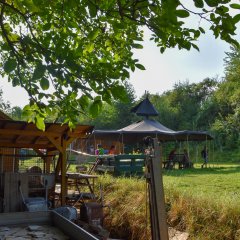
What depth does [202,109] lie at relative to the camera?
1567 inches

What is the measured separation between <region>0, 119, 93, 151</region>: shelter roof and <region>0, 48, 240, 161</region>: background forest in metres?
19.4

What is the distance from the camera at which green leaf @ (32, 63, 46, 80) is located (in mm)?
2049

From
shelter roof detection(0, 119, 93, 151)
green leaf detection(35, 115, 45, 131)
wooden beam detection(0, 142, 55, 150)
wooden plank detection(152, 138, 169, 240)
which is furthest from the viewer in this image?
wooden beam detection(0, 142, 55, 150)

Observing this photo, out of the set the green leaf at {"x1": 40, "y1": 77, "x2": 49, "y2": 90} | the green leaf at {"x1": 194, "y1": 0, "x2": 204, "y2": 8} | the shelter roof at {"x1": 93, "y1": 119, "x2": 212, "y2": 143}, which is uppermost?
the shelter roof at {"x1": 93, "y1": 119, "x2": 212, "y2": 143}

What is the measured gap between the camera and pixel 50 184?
25.8ft

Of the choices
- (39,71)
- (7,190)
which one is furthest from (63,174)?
(39,71)

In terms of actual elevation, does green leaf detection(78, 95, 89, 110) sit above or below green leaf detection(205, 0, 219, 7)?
below

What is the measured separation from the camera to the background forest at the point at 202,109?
106ft

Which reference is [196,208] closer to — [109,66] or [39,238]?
[39,238]

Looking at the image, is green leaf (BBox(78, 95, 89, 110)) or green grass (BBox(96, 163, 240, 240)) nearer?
green leaf (BBox(78, 95, 89, 110))

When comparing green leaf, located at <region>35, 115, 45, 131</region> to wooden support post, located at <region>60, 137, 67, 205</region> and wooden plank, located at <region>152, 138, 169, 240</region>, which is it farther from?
wooden support post, located at <region>60, 137, 67, 205</region>

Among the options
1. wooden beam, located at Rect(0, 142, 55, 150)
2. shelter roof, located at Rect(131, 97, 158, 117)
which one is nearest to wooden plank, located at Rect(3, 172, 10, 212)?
wooden beam, located at Rect(0, 142, 55, 150)

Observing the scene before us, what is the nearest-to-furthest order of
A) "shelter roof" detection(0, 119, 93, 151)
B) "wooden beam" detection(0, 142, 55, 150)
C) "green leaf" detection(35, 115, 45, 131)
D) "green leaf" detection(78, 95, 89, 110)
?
"green leaf" detection(78, 95, 89, 110)
"green leaf" detection(35, 115, 45, 131)
"shelter roof" detection(0, 119, 93, 151)
"wooden beam" detection(0, 142, 55, 150)

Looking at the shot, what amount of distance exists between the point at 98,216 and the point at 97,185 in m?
2.91
